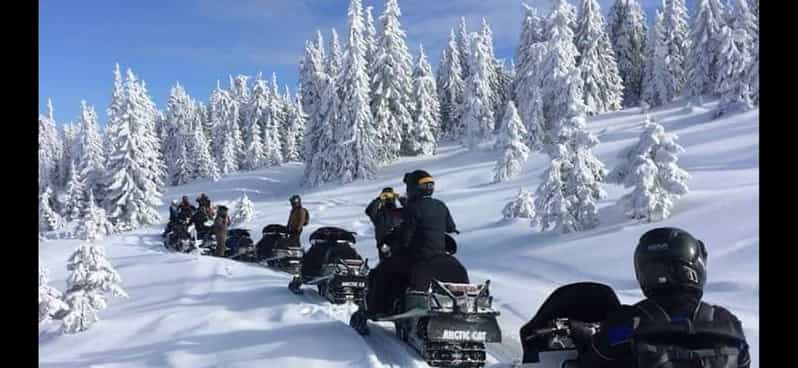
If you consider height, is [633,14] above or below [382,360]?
above

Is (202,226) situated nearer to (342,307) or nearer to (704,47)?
(342,307)

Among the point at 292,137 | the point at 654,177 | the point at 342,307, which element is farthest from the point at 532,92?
the point at 292,137

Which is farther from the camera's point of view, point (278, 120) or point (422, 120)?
point (278, 120)

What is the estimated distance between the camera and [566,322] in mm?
4168

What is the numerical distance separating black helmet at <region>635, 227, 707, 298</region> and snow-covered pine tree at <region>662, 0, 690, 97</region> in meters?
59.3

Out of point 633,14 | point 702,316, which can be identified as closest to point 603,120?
point 633,14

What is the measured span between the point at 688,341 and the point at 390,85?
50.5 meters

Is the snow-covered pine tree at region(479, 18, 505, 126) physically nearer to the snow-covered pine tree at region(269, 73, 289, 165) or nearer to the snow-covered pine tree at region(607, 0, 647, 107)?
the snow-covered pine tree at region(607, 0, 647, 107)

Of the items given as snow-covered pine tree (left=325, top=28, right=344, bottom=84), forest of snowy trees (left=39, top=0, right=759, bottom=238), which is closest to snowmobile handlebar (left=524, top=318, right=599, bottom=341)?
forest of snowy trees (left=39, top=0, right=759, bottom=238)

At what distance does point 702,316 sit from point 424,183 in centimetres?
510

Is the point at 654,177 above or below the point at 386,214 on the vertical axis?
above

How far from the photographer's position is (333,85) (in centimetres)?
4978
